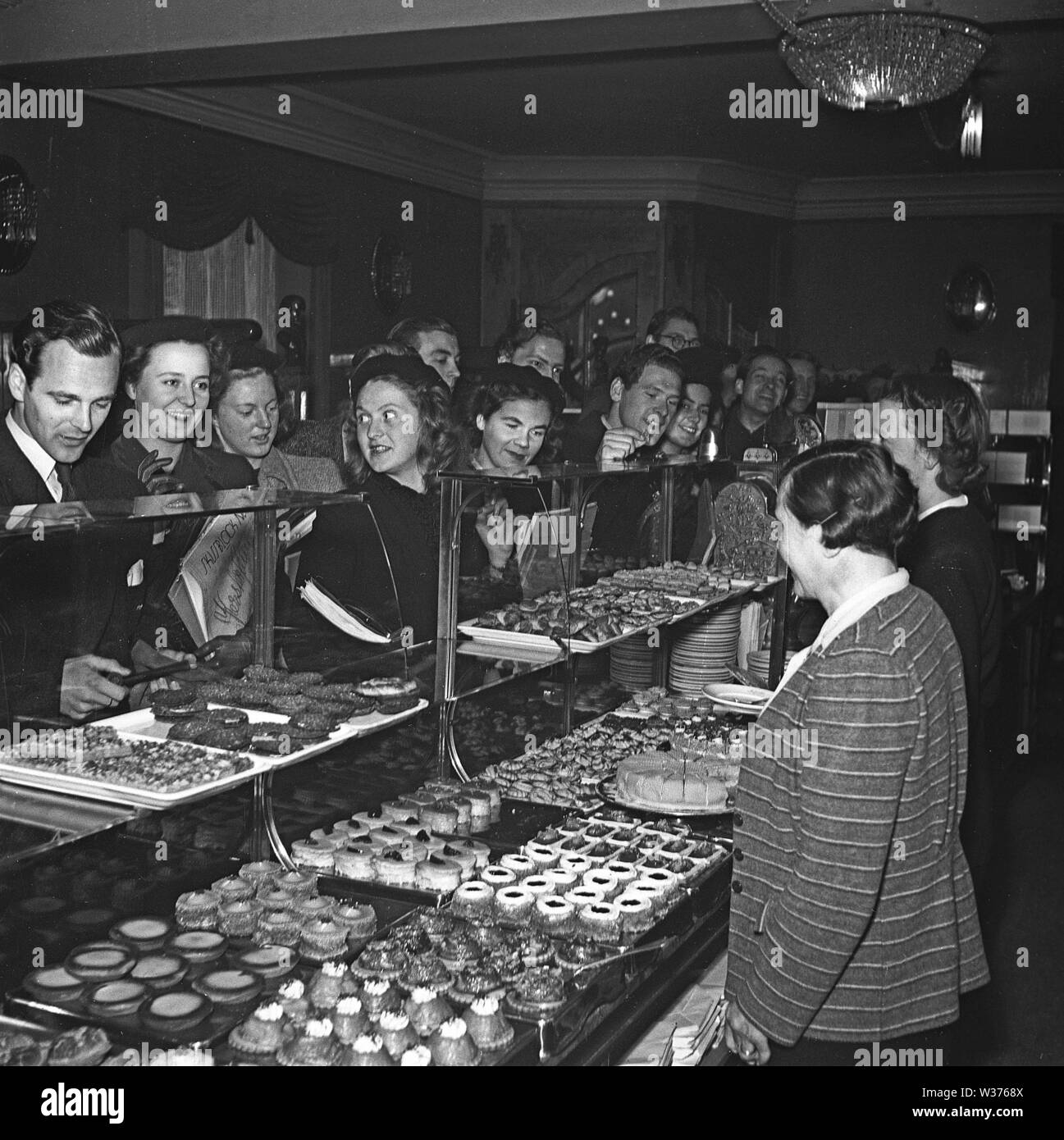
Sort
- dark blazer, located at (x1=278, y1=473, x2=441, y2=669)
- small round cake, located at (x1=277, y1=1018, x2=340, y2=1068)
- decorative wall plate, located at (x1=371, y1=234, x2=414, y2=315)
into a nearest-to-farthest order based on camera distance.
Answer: small round cake, located at (x1=277, y1=1018, x2=340, y2=1068) → dark blazer, located at (x1=278, y1=473, x2=441, y2=669) → decorative wall plate, located at (x1=371, y1=234, x2=414, y2=315)

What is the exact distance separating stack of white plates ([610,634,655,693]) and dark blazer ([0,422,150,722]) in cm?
191

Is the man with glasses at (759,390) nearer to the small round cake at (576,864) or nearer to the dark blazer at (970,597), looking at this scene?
the dark blazer at (970,597)

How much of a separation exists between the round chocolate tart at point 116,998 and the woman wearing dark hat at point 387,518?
1.01 meters

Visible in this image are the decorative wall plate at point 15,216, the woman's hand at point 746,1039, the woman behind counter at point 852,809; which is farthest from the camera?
the decorative wall plate at point 15,216

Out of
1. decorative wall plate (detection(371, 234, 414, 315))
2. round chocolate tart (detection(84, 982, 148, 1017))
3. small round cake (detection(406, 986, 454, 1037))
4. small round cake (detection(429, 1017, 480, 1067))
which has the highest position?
decorative wall plate (detection(371, 234, 414, 315))

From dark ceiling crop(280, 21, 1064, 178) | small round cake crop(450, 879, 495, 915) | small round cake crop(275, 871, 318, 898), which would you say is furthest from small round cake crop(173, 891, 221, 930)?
dark ceiling crop(280, 21, 1064, 178)

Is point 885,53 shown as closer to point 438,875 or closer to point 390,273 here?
point 438,875

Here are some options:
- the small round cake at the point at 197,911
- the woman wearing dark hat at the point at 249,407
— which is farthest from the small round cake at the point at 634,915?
the woman wearing dark hat at the point at 249,407

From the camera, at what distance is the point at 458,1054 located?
80.8 inches

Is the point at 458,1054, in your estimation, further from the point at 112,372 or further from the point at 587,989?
the point at 112,372

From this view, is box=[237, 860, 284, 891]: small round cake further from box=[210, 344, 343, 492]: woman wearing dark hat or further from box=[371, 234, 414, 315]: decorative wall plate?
box=[371, 234, 414, 315]: decorative wall plate

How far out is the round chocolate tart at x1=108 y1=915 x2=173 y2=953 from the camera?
2287mm

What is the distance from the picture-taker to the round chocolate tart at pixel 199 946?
2262 millimetres

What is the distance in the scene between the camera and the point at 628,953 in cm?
247
